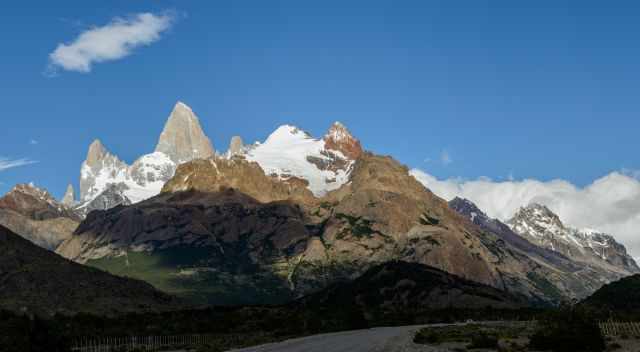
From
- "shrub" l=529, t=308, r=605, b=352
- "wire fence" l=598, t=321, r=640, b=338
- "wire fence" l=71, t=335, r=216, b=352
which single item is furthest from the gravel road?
"wire fence" l=71, t=335, r=216, b=352

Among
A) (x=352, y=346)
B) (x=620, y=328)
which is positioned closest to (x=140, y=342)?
(x=352, y=346)

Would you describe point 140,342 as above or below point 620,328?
above

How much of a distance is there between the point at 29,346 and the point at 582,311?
163 ft

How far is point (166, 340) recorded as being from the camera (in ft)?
494

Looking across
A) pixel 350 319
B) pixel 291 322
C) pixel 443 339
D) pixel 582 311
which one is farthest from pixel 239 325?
pixel 582 311

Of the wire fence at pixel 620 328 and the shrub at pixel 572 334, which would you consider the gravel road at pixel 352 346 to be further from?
the wire fence at pixel 620 328

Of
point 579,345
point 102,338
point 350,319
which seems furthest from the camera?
point 350,319

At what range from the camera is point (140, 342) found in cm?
14825

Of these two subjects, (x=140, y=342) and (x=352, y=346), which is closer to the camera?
(x=352, y=346)

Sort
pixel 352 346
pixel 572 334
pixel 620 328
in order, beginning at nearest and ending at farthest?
1. pixel 572 334
2. pixel 352 346
3. pixel 620 328

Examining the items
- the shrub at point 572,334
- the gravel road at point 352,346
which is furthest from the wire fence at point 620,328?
the shrub at point 572,334

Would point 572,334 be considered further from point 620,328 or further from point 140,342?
point 140,342

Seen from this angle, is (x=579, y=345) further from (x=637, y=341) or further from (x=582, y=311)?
(x=637, y=341)

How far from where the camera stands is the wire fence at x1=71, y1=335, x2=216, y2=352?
13375cm
